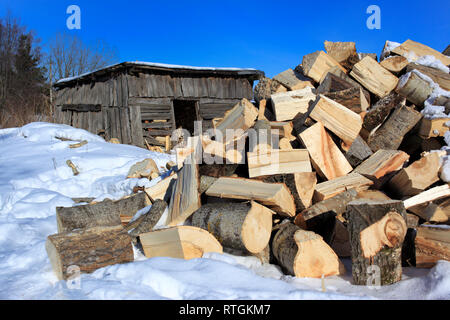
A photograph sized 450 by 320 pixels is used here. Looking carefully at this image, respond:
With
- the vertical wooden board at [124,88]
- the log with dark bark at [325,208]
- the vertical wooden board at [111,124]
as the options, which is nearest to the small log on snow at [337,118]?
the log with dark bark at [325,208]

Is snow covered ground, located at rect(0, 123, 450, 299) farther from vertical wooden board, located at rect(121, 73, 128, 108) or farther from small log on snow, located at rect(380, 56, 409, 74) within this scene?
vertical wooden board, located at rect(121, 73, 128, 108)

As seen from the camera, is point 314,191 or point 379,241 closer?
point 379,241

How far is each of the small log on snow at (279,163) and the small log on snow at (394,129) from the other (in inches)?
41.5

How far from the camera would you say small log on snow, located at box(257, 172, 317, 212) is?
300cm

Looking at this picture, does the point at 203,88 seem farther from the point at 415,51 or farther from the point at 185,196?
the point at 185,196

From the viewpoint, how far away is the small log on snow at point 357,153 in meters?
3.47

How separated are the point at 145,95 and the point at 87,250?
1021 cm

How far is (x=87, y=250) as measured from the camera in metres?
2.46

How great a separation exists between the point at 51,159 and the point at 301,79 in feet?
18.9

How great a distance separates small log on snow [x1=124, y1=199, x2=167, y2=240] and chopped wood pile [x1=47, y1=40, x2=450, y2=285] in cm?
1

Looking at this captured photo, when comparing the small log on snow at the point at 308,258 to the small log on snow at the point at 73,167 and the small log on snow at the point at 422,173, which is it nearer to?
the small log on snow at the point at 422,173

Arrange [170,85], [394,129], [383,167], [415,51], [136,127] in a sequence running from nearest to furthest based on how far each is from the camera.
Result: 1. [383,167]
2. [394,129]
3. [415,51]
4. [136,127]
5. [170,85]

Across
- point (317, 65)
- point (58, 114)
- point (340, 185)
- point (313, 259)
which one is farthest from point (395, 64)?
point (58, 114)

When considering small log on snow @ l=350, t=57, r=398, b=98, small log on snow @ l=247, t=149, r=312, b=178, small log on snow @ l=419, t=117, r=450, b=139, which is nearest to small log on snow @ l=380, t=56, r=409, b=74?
small log on snow @ l=350, t=57, r=398, b=98
